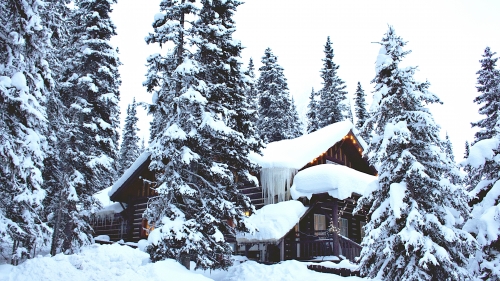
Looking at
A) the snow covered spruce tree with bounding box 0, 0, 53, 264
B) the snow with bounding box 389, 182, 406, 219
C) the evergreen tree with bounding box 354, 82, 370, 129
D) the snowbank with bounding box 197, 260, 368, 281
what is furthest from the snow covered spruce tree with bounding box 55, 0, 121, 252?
the evergreen tree with bounding box 354, 82, 370, 129

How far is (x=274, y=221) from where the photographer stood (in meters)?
15.8

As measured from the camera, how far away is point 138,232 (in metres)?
25.0

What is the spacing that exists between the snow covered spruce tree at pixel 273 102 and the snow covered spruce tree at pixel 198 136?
689 inches

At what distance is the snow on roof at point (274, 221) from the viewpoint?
15312 mm

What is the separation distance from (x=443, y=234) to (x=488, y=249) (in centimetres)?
186

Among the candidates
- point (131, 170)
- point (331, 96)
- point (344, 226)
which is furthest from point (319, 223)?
point (331, 96)

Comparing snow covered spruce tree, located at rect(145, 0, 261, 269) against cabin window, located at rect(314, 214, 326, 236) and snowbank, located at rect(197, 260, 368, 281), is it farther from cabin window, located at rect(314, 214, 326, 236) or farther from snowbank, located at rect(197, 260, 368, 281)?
cabin window, located at rect(314, 214, 326, 236)

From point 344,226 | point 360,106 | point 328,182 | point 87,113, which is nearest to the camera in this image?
point 328,182

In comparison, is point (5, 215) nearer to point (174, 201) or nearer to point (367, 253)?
point (174, 201)

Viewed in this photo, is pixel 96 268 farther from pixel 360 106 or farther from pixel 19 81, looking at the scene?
pixel 360 106

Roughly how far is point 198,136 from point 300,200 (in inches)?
281

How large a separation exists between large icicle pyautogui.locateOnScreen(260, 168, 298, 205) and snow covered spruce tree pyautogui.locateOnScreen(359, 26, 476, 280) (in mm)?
6613

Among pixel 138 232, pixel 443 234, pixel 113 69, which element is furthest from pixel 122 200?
pixel 443 234

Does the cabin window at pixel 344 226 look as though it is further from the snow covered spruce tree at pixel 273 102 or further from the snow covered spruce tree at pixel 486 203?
the snow covered spruce tree at pixel 273 102
